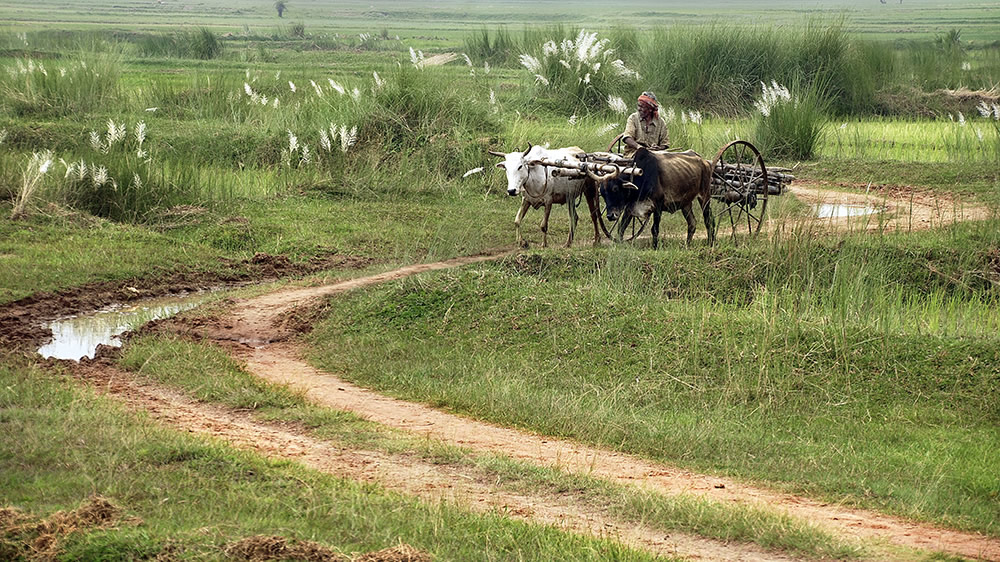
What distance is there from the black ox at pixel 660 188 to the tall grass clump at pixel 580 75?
9799 millimetres

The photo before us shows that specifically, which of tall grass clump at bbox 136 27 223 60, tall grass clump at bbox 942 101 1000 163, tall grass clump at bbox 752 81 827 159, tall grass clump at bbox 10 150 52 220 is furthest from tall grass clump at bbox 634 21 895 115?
tall grass clump at bbox 136 27 223 60

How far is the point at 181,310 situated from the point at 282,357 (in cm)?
191

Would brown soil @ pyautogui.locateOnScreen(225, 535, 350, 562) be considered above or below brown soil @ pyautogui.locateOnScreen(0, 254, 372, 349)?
above

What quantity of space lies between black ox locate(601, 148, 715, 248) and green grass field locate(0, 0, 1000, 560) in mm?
601

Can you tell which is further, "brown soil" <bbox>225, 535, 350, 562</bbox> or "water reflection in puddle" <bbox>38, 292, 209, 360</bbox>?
"water reflection in puddle" <bbox>38, 292, 209, 360</bbox>

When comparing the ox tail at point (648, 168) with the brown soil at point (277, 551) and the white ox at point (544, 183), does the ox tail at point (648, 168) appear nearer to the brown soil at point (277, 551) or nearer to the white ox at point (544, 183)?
the white ox at point (544, 183)

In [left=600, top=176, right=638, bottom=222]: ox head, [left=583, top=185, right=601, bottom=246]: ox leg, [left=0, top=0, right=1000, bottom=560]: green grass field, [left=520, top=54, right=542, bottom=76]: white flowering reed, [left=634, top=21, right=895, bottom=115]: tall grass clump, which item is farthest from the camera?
[left=634, top=21, right=895, bottom=115]: tall grass clump

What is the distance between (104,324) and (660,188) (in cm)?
580

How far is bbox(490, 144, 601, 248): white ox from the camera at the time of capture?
43.0 ft

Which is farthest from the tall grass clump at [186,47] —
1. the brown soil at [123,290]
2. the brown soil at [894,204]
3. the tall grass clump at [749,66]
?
the brown soil at [123,290]

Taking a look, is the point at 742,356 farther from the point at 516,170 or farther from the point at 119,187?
the point at 119,187

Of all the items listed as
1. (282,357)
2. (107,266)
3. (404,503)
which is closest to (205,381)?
(282,357)

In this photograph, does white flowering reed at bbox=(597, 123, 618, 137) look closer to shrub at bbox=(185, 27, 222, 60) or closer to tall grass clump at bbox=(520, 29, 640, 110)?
tall grass clump at bbox=(520, 29, 640, 110)

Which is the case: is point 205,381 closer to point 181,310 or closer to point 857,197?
point 181,310
